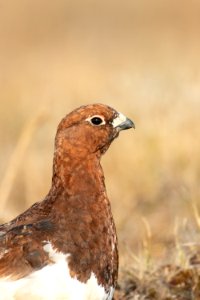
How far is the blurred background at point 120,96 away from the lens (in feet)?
32.9

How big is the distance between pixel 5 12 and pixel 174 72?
6.79m

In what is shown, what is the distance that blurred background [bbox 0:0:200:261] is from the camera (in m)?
10.0

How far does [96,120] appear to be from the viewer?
20.3 ft

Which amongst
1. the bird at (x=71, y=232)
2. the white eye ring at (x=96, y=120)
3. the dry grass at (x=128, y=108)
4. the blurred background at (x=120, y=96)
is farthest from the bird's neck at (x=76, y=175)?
the blurred background at (x=120, y=96)

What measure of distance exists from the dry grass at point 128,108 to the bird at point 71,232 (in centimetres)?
96

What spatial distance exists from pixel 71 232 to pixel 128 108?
7859 mm

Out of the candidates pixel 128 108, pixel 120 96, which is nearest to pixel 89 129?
pixel 128 108

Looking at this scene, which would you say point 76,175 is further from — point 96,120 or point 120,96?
point 120,96

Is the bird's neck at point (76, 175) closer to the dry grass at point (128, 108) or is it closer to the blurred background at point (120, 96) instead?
the dry grass at point (128, 108)

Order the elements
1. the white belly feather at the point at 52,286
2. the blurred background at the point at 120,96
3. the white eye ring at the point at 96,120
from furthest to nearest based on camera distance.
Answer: the blurred background at the point at 120,96 → the white eye ring at the point at 96,120 → the white belly feather at the point at 52,286

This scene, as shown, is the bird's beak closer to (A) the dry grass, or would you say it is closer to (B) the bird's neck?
(B) the bird's neck

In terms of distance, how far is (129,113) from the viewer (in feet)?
43.3

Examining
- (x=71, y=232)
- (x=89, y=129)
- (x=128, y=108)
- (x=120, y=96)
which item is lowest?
(x=71, y=232)

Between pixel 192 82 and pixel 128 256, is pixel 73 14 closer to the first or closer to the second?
pixel 192 82
